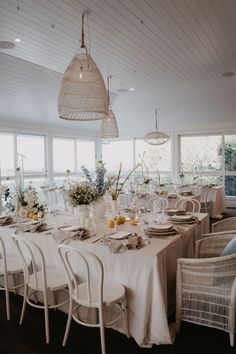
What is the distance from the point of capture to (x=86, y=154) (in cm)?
1099

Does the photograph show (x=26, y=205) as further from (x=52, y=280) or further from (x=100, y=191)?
(x=52, y=280)

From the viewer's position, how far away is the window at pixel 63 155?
371 inches

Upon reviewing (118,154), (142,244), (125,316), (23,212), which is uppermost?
(118,154)

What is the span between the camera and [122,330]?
2.49 metres

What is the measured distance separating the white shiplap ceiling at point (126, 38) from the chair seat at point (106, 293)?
2717 millimetres

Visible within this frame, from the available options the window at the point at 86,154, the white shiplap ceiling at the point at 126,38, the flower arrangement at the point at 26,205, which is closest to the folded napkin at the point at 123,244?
the flower arrangement at the point at 26,205

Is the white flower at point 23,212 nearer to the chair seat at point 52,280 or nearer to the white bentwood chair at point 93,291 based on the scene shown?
the chair seat at point 52,280

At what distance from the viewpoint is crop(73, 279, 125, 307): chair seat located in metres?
2.20

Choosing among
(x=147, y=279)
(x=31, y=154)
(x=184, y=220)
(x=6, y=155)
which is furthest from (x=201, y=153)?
(x=147, y=279)

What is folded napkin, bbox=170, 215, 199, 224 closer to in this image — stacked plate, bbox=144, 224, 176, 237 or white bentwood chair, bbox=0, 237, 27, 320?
stacked plate, bbox=144, 224, 176, 237

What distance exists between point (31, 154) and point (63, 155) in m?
1.41

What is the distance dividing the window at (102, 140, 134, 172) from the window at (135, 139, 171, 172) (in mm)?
315

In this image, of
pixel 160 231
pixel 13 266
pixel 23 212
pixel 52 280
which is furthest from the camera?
pixel 23 212

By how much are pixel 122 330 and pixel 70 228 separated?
1.05m
